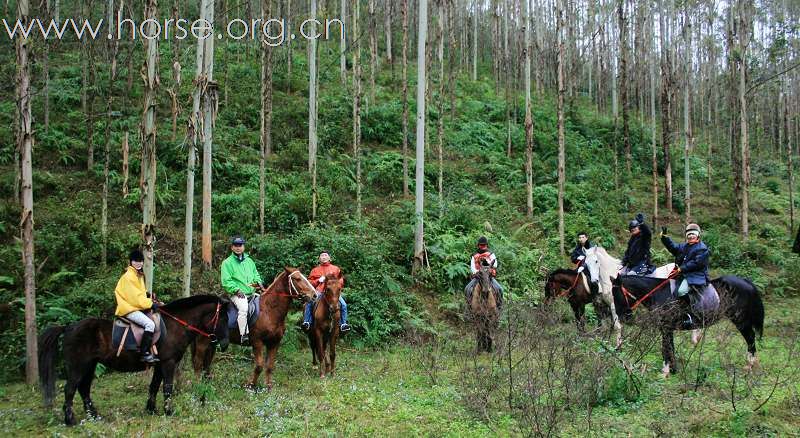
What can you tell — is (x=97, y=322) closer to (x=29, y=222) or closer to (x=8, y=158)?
(x=29, y=222)

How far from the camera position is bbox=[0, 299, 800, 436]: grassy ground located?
5.98 meters

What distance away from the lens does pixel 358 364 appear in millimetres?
10359

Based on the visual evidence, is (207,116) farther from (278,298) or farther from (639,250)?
(639,250)

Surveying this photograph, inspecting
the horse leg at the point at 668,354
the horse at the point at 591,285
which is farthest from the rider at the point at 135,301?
the horse leg at the point at 668,354

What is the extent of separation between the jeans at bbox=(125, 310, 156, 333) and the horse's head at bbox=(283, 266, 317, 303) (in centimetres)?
231

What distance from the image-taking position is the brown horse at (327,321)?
926 cm

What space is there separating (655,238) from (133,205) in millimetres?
19982

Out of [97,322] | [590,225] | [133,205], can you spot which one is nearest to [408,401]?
[97,322]

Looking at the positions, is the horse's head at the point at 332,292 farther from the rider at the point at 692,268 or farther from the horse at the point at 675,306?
the rider at the point at 692,268

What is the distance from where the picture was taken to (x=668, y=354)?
8.23 metres

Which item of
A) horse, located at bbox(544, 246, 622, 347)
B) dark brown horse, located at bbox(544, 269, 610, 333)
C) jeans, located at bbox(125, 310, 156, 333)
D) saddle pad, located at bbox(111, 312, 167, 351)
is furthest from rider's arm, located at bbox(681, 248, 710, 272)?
saddle pad, located at bbox(111, 312, 167, 351)

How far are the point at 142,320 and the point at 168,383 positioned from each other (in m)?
0.97

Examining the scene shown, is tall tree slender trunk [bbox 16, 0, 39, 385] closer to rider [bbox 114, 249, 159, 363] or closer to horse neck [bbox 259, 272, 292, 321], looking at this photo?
rider [bbox 114, 249, 159, 363]

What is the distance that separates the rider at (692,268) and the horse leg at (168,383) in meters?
7.90
